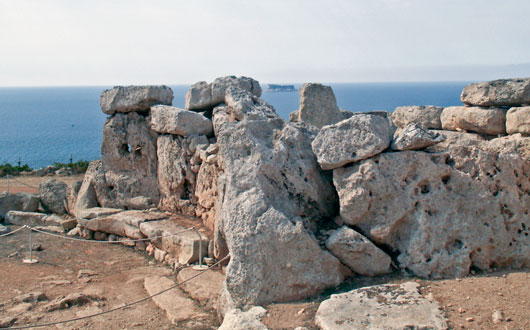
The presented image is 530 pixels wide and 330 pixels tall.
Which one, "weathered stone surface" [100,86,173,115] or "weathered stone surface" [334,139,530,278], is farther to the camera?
"weathered stone surface" [100,86,173,115]

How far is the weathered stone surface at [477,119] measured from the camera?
7.88 m

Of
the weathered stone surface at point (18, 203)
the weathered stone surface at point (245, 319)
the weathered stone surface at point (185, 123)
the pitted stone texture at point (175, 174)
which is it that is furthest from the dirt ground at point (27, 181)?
the weathered stone surface at point (245, 319)

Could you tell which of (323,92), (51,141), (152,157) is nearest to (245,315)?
(152,157)

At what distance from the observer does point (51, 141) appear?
2290 inches

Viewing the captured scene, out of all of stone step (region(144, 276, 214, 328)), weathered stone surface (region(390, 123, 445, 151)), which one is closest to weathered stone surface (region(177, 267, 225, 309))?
stone step (region(144, 276, 214, 328))

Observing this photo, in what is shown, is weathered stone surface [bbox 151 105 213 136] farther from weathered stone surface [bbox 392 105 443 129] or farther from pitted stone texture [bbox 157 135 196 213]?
weathered stone surface [bbox 392 105 443 129]

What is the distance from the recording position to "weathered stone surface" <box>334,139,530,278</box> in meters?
5.70

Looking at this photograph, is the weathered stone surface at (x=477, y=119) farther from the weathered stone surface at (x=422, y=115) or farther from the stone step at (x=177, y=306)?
the stone step at (x=177, y=306)

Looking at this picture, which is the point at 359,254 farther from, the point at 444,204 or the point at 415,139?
the point at 415,139

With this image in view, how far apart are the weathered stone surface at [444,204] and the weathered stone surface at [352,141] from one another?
0.14 meters

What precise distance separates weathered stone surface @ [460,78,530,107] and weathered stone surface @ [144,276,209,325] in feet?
17.7

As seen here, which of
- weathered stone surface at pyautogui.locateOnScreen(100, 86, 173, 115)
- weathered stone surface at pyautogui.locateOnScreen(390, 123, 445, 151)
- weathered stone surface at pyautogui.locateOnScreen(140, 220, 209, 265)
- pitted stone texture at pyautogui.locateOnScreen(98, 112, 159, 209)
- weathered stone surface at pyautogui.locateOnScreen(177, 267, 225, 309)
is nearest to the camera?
weathered stone surface at pyautogui.locateOnScreen(390, 123, 445, 151)

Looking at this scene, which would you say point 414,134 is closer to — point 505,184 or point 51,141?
point 505,184

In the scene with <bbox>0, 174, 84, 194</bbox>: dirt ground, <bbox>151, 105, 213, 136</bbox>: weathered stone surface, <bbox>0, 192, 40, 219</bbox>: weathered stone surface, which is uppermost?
<bbox>151, 105, 213, 136</bbox>: weathered stone surface
